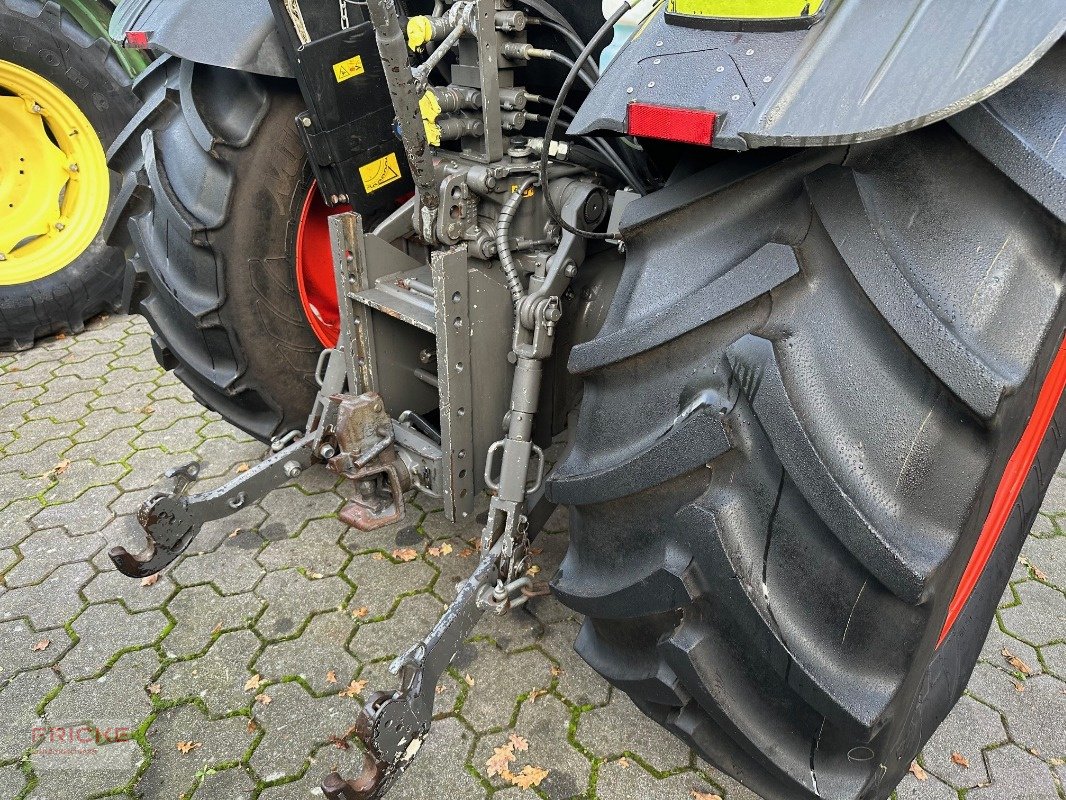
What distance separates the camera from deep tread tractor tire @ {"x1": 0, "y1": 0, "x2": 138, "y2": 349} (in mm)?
3764

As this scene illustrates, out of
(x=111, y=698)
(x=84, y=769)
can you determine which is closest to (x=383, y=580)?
(x=111, y=698)

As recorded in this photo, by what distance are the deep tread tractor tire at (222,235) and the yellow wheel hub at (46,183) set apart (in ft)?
6.41

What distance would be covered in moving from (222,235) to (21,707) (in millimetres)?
1399

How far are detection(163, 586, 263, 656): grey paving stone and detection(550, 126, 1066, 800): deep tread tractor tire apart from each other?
1503 millimetres

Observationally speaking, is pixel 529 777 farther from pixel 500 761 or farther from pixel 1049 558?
pixel 1049 558

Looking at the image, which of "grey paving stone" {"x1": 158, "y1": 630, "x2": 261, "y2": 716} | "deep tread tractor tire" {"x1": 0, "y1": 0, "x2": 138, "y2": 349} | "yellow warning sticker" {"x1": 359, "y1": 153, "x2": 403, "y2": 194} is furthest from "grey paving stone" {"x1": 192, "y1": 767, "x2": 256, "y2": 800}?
"deep tread tractor tire" {"x1": 0, "y1": 0, "x2": 138, "y2": 349}

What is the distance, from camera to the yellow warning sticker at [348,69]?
1.97m

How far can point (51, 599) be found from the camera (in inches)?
99.2

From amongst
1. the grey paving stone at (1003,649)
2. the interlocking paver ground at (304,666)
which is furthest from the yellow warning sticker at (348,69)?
the grey paving stone at (1003,649)

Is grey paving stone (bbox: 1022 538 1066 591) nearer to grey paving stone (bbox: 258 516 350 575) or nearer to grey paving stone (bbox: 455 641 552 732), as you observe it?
grey paving stone (bbox: 455 641 552 732)

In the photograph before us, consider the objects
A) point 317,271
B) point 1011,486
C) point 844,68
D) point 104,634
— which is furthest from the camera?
point 317,271

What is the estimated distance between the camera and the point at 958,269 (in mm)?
1011

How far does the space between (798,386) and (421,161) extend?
45.9 inches

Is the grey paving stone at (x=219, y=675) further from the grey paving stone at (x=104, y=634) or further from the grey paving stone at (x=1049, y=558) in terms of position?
the grey paving stone at (x=1049, y=558)
